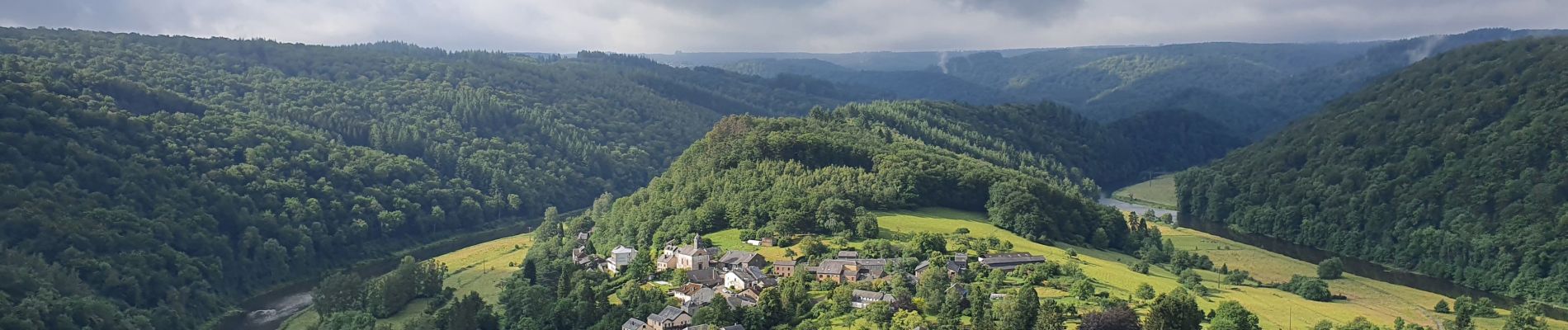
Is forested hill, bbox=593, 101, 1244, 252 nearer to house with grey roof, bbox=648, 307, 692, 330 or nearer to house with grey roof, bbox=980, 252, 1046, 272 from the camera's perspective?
house with grey roof, bbox=980, 252, 1046, 272

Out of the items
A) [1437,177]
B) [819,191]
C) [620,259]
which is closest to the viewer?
[620,259]

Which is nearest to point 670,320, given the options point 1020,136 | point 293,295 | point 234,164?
point 293,295

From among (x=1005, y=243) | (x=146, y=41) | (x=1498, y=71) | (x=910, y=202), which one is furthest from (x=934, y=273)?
(x=146, y=41)

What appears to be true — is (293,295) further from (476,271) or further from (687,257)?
(687,257)

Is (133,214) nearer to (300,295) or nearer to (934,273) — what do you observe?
(300,295)

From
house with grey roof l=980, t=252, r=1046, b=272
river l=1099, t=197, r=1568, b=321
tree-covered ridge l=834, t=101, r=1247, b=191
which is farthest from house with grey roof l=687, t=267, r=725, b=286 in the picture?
tree-covered ridge l=834, t=101, r=1247, b=191

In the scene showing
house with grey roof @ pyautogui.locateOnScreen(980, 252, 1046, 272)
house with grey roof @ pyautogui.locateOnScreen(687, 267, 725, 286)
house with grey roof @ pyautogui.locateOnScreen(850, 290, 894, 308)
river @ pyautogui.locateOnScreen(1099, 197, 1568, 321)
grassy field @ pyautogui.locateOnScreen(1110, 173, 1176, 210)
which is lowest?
grassy field @ pyautogui.locateOnScreen(1110, 173, 1176, 210)
